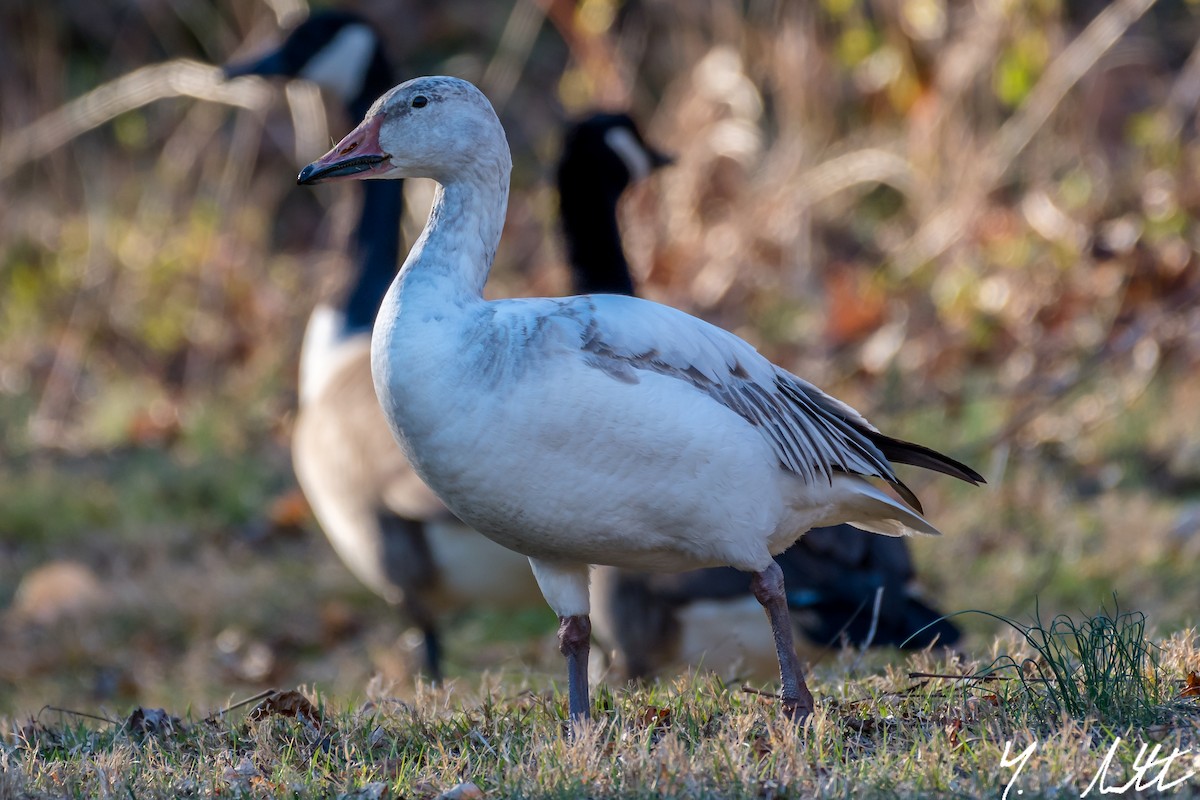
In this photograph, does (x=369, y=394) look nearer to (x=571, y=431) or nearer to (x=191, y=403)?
(x=571, y=431)

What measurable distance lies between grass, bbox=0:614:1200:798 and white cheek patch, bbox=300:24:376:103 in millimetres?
3784

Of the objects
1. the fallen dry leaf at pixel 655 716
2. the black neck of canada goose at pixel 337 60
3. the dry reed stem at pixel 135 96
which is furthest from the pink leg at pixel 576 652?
the dry reed stem at pixel 135 96

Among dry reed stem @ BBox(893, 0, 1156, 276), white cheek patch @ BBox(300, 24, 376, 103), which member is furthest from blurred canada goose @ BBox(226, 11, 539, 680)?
dry reed stem @ BBox(893, 0, 1156, 276)

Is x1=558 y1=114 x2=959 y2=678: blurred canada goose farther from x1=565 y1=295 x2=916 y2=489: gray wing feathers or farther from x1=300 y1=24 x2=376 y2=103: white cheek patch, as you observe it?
x1=300 y1=24 x2=376 y2=103: white cheek patch

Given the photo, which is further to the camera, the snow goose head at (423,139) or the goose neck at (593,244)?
the goose neck at (593,244)

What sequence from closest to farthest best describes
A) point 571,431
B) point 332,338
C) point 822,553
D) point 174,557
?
point 571,431 < point 822,553 < point 332,338 < point 174,557

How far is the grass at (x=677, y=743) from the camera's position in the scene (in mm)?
2770

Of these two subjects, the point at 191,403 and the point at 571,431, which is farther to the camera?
the point at 191,403

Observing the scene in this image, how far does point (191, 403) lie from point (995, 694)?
21.2 ft

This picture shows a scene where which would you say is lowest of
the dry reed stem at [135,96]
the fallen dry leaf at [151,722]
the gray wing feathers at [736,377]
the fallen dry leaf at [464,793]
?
→ the fallen dry leaf at [464,793]

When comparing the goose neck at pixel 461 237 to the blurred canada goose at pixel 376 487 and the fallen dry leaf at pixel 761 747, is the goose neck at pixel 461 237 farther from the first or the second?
the blurred canada goose at pixel 376 487

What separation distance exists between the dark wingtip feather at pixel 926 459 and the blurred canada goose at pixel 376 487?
71.1 inches

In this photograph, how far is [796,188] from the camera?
8555mm

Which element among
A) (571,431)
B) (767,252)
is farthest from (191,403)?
(571,431)
